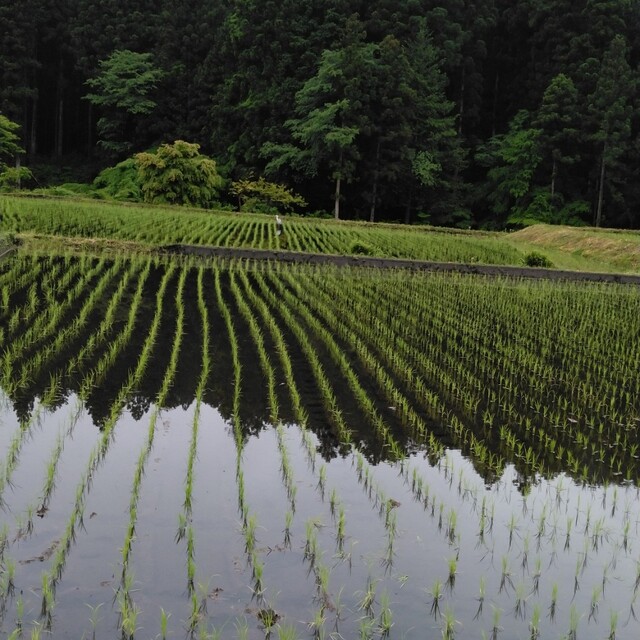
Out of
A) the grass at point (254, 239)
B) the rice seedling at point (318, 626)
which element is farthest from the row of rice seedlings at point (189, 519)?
the grass at point (254, 239)

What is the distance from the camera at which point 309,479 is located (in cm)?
443

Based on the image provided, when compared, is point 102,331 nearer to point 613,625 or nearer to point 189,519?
point 189,519

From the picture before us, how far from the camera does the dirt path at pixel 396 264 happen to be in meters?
15.9

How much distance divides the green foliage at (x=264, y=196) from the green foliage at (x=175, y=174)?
96.5 inches

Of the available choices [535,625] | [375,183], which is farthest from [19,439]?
[375,183]

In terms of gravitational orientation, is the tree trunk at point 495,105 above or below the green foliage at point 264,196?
above

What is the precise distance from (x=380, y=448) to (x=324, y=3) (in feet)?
109

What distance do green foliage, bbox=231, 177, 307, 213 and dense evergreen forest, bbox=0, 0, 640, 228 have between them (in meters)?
0.95

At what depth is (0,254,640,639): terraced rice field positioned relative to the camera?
10.1ft

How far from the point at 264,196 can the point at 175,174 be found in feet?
15.4

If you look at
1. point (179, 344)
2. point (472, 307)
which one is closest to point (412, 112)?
point (472, 307)

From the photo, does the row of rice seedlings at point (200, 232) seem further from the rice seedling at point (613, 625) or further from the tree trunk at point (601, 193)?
the rice seedling at point (613, 625)

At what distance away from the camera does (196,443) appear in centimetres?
486

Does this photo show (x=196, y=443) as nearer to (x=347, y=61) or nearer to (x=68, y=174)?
(x=347, y=61)
